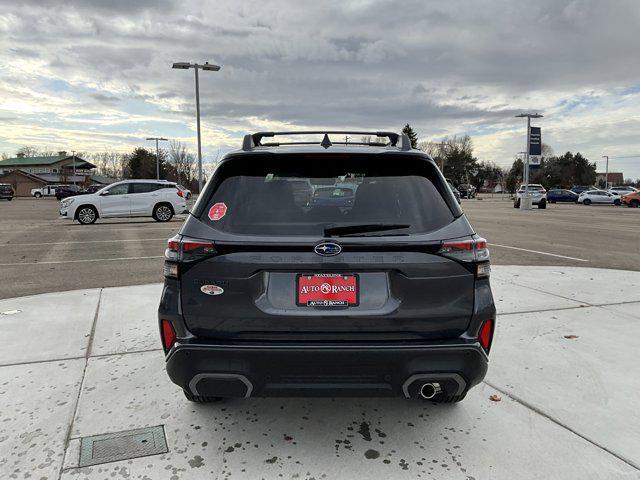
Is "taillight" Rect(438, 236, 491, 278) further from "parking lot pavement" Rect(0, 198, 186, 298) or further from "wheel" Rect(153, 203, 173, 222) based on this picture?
"wheel" Rect(153, 203, 173, 222)

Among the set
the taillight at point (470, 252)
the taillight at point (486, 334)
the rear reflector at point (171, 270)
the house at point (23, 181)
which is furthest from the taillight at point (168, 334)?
the house at point (23, 181)

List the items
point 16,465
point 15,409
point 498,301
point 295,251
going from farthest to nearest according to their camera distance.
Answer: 1. point 498,301
2. point 15,409
3. point 16,465
4. point 295,251

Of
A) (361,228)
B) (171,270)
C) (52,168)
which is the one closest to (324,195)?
(361,228)

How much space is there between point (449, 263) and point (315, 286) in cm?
70

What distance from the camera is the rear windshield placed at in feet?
8.47

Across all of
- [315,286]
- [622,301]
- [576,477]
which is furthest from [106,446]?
[622,301]

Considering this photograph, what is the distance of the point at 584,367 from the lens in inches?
154

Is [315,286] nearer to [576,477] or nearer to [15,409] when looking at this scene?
[576,477]

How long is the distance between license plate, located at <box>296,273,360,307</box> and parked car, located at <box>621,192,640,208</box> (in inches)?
1780

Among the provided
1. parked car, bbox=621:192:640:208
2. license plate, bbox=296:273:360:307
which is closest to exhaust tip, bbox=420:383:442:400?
license plate, bbox=296:273:360:307

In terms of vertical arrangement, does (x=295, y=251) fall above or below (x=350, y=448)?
above

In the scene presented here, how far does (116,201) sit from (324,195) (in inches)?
715

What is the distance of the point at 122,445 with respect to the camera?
280 cm

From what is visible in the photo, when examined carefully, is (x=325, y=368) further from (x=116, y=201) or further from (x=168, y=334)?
(x=116, y=201)
